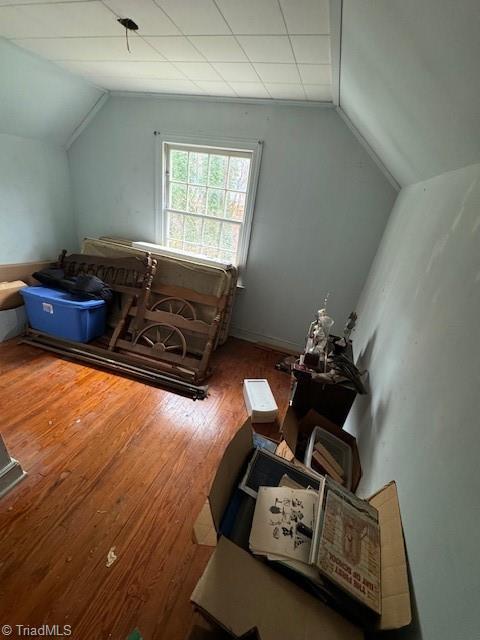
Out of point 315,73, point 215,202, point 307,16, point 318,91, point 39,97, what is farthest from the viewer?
point 215,202

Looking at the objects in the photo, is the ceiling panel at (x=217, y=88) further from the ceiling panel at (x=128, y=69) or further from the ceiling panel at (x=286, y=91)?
the ceiling panel at (x=286, y=91)

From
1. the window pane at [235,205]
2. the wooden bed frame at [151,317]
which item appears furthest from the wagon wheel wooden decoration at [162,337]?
the window pane at [235,205]

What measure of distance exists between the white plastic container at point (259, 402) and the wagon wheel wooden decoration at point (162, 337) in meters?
0.76

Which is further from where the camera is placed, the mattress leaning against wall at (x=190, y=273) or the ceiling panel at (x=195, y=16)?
the mattress leaning against wall at (x=190, y=273)

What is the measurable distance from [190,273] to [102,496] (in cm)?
197

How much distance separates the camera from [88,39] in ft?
5.82

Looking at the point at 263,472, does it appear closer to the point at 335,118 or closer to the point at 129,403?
the point at 129,403

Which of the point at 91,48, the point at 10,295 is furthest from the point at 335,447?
the point at 10,295

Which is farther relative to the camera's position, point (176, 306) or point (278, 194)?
point (176, 306)

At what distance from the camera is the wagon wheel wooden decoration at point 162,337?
273cm

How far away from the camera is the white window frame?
104 inches

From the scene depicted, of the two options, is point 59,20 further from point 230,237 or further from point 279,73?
point 230,237

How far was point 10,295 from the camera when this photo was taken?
8.64 ft

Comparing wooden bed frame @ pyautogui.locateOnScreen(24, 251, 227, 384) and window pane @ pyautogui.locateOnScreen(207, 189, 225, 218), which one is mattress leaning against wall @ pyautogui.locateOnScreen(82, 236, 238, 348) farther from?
window pane @ pyautogui.locateOnScreen(207, 189, 225, 218)
